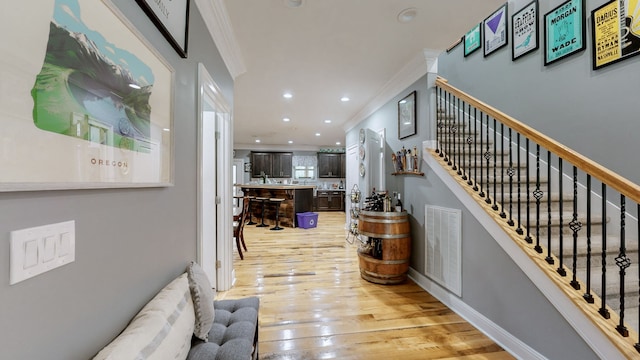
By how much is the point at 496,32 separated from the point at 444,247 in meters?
Result: 2.86

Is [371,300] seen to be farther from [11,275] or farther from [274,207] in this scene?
[274,207]

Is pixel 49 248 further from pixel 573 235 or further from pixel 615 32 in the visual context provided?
pixel 615 32

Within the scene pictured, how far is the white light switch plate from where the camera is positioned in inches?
22.7

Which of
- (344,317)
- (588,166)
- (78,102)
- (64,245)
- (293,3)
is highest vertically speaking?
(293,3)

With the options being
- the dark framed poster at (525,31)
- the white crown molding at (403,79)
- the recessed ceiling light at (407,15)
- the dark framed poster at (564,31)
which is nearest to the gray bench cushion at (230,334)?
the recessed ceiling light at (407,15)

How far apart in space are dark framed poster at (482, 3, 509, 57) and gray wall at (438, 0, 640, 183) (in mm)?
80

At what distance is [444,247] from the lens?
2580 millimetres

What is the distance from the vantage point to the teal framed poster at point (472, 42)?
137 inches

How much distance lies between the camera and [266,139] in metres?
8.46

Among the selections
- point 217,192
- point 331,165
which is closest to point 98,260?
point 217,192

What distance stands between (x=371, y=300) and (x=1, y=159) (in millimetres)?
2742

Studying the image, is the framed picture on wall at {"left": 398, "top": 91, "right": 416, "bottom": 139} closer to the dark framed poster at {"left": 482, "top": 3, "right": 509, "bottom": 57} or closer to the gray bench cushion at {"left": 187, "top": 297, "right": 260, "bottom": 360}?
the dark framed poster at {"left": 482, "top": 3, "right": 509, "bottom": 57}

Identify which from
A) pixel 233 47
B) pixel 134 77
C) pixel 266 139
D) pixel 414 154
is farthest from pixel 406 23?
pixel 266 139

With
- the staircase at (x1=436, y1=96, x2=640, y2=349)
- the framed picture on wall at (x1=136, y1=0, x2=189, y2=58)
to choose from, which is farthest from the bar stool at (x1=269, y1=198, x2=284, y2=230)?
the framed picture on wall at (x1=136, y1=0, x2=189, y2=58)
